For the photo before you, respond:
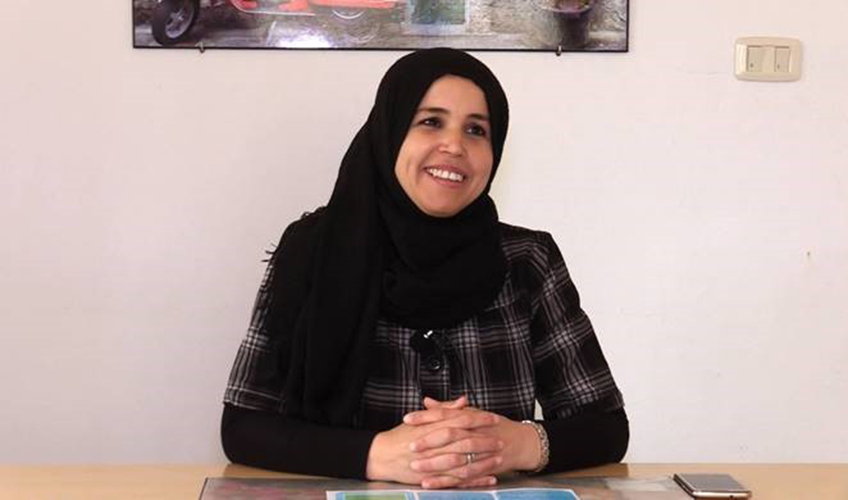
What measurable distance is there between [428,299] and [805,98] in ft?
3.99

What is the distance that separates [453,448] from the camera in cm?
172

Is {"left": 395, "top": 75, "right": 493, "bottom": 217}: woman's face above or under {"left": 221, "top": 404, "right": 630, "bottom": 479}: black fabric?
above

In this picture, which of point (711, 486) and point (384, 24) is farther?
point (384, 24)

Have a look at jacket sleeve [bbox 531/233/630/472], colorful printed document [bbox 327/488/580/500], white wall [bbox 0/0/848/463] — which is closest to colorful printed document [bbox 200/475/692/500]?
colorful printed document [bbox 327/488/580/500]

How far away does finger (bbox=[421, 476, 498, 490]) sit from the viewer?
168cm

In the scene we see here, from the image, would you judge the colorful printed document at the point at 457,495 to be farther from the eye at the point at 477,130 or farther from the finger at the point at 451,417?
the eye at the point at 477,130

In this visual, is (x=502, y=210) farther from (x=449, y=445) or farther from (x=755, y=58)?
(x=449, y=445)

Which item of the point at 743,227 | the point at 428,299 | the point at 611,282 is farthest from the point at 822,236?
the point at 428,299

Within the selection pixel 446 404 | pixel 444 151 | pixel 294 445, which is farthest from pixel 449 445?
pixel 444 151

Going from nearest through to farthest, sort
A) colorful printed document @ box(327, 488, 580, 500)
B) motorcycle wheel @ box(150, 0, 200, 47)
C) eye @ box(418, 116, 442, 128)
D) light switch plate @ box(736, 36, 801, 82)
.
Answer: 1. colorful printed document @ box(327, 488, 580, 500)
2. eye @ box(418, 116, 442, 128)
3. motorcycle wheel @ box(150, 0, 200, 47)
4. light switch plate @ box(736, 36, 801, 82)

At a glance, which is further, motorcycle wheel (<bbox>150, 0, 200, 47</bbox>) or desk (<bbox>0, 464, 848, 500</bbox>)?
motorcycle wheel (<bbox>150, 0, 200, 47</bbox>)

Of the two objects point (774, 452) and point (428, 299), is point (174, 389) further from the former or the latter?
point (774, 452)

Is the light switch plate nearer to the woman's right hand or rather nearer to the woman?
the woman

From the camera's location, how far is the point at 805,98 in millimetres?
2715
